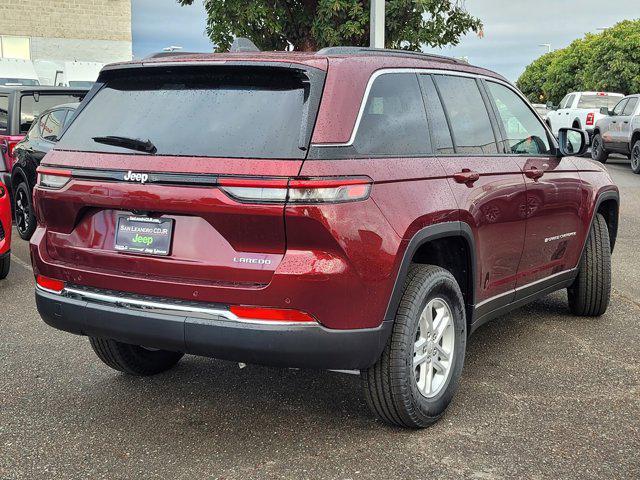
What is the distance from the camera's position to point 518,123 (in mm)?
5254

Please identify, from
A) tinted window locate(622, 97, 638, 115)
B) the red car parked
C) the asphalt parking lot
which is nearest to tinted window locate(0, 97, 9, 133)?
the red car parked

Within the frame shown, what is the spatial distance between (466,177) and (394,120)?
57 cm

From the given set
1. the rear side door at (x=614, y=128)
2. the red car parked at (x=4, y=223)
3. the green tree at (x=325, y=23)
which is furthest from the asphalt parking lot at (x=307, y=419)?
the rear side door at (x=614, y=128)

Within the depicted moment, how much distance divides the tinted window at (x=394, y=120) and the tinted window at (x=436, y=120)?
0.06 meters

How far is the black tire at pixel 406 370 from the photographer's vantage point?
3799mm

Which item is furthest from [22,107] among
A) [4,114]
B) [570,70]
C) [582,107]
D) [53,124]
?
[570,70]

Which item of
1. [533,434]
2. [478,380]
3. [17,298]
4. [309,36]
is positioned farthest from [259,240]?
[309,36]

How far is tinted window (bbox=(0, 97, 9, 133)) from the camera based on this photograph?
36.4 ft

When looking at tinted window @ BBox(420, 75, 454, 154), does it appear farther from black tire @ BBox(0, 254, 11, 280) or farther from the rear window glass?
black tire @ BBox(0, 254, 11, 280)

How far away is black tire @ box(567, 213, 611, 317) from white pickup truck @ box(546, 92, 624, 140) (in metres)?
19.4

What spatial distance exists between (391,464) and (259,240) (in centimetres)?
114

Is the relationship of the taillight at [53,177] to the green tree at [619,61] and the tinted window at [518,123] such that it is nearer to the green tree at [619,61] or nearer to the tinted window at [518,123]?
the tinted window at [518,123]

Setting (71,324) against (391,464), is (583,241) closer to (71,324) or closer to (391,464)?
(391,464)

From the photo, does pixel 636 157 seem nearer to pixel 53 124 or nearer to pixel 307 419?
pixel 53 124
